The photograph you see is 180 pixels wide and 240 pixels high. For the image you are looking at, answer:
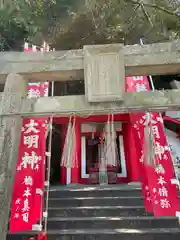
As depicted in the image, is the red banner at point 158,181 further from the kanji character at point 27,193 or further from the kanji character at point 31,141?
the kanji character at point 27,193

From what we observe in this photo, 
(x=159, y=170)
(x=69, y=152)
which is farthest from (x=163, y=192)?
(x=69, y=152)

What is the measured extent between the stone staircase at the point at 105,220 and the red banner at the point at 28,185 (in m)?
1.58

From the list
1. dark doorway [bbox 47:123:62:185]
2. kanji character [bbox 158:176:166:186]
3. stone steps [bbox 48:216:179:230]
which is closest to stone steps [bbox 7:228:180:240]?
stone steps [bbox 48:216:179:230]

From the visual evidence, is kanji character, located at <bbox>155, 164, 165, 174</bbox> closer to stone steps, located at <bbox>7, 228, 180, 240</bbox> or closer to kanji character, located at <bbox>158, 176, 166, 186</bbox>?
kanji character, located at <bbox>158, 176, 166, 186</bbox>

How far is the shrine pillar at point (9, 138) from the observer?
8.56 ft

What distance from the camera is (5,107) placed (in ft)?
9.71

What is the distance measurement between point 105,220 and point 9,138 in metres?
3.13

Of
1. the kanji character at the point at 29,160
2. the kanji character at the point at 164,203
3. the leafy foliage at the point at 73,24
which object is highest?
the leafy foliage at the point at 73,24

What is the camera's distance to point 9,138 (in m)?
2.82

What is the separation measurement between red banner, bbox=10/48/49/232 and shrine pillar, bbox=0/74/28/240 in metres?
0.51

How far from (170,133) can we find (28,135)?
676 centimetres

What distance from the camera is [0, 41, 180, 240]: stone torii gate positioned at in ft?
9.45

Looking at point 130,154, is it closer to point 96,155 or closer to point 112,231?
point 96,155

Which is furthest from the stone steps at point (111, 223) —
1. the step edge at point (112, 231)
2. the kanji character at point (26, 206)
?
the kanji character at point (26, 206)
